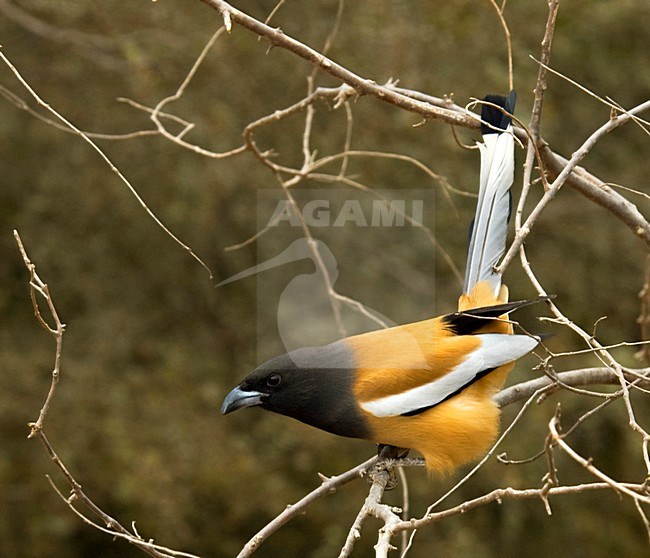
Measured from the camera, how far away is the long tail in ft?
8.50

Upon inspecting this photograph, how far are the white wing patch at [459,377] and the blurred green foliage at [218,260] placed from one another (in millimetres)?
1974

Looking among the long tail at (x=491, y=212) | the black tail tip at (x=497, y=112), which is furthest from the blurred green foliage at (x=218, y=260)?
the black tail tip at (x=497, y=112)

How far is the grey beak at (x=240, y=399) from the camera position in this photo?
255 cm

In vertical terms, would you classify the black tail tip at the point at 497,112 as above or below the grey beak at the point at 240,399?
above

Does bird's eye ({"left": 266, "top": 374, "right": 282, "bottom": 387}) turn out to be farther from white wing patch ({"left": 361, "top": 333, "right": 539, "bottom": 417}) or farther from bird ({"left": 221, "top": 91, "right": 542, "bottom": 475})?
white wing patch ({"left": 361, "top": 333, "right": 539, "bottom": 417})

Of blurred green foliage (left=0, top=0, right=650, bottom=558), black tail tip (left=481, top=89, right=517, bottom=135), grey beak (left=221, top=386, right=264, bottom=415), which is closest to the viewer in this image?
black tail tip (left=481, top=89, right=517, bottom=135)

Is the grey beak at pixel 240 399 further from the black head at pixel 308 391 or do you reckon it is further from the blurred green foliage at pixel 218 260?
the blurred green foliage at pixel 218 260

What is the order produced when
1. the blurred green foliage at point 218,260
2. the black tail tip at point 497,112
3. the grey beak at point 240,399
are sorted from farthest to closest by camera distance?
1. the blurred green foliage at point 218,260
2. the grey beak at point 240,399
3. the black tail tip at point 497,112

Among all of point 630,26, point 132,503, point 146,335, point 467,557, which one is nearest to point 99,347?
point 146,335

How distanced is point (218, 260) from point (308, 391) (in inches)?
102

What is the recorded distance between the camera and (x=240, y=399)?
2.58 meters

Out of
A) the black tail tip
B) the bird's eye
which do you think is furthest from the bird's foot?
the black tail tip

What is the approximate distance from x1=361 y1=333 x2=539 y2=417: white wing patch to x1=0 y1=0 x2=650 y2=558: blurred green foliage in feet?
6.48

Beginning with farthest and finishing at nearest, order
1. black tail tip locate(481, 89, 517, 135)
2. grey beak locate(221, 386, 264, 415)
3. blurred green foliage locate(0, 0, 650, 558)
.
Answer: blurred green foliage locate(0, 0, 650, 558), grey beak locate(221, 386, 264, 415), black tail tip locate(481, 89, 517, 135)
